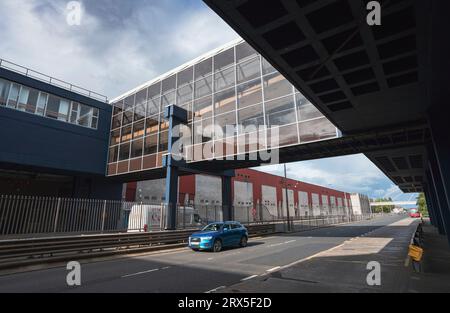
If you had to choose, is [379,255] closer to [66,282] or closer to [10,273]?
[66,282]

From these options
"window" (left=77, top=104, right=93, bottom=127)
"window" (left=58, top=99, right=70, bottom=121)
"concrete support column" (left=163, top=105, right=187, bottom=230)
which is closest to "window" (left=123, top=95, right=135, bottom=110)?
"window" (left=77, top=104, right=93, bottom=127)

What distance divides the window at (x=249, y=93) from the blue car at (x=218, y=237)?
9.85 meters

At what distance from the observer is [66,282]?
817 cm

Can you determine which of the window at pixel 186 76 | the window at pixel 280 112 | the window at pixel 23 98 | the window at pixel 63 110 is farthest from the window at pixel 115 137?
the window at pixel 280 112

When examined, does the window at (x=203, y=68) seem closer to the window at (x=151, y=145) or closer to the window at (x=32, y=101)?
the window at (x=151, y=145)

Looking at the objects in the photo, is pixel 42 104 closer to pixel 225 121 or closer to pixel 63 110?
pixel 63 110

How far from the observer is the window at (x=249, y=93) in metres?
21.5

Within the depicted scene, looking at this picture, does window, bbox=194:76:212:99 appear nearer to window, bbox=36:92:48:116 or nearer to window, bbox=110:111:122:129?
window, bbox=110:111:122:129

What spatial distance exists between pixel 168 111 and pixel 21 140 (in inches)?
524

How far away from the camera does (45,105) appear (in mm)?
26922

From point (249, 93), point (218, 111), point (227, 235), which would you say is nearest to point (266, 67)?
point (249, 93)
